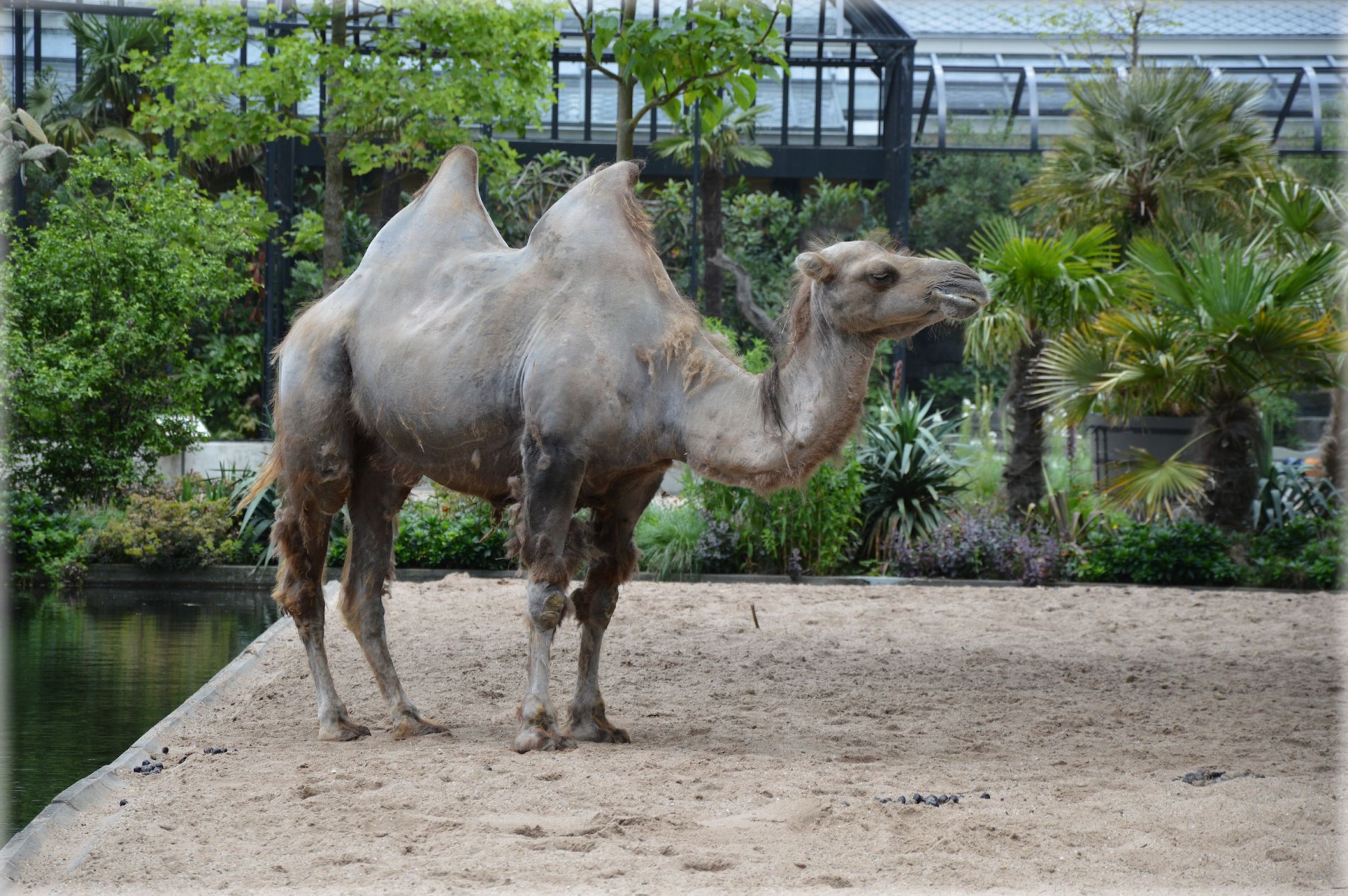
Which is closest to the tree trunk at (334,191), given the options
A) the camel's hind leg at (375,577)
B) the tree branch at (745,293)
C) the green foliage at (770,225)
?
the tree branch at (745,293)

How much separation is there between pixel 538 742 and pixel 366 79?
33.3ft

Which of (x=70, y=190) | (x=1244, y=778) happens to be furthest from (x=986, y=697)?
(x=70, y=190)

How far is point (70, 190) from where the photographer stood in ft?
53.8

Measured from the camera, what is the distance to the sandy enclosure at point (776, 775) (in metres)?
4.14

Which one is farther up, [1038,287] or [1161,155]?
[1161,155]

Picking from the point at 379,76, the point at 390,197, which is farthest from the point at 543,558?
the point at 390,197

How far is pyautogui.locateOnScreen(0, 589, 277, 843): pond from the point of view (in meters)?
6.31

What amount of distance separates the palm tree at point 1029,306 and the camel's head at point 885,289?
7.24 metres

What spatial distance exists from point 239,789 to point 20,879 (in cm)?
105

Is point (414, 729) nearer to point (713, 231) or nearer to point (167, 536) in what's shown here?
point (167, 536)

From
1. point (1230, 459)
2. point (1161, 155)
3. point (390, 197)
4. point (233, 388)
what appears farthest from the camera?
point (390, 197)

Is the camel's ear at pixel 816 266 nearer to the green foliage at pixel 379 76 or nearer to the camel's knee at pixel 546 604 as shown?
the camel's knee at pixel 546 604

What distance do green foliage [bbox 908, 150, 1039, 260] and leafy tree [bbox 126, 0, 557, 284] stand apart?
16062 mm

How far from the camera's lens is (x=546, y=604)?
5.82 metres
